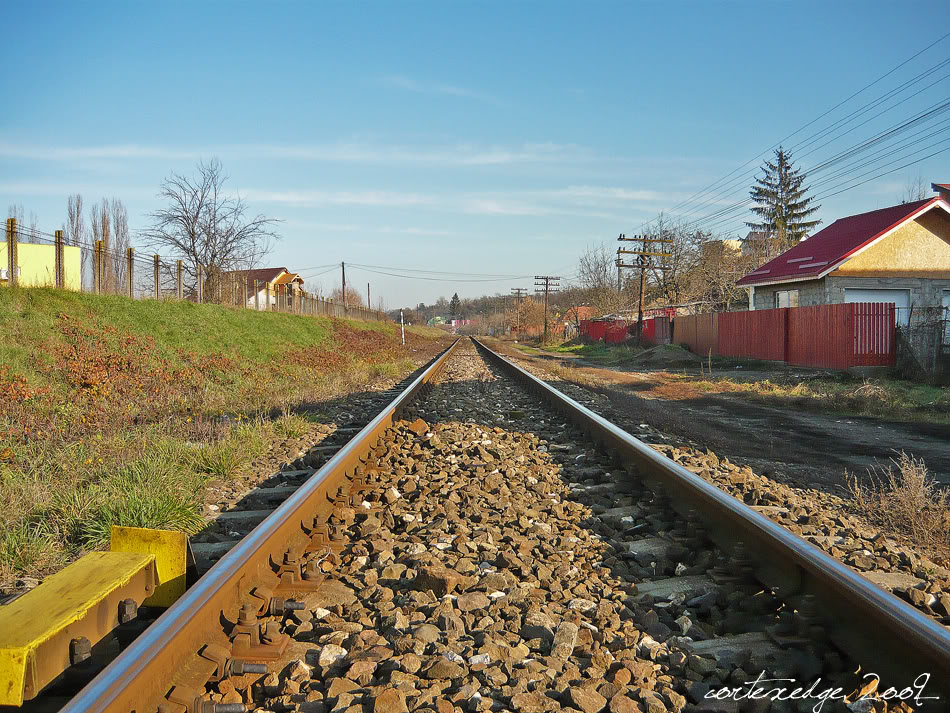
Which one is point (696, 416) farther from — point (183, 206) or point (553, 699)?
point (183, 206)

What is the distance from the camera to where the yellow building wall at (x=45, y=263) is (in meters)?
16.3

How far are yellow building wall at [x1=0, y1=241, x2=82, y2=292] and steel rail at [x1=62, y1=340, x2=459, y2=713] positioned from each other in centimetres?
1588

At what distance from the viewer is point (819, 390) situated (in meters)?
13.7

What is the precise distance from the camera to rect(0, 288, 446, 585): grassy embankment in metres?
4.02

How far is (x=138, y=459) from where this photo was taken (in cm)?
541

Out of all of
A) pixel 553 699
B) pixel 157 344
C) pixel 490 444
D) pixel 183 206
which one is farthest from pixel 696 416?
pixel 183 206

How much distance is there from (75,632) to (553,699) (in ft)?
5.07

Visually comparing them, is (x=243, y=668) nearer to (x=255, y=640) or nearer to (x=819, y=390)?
(x=255, y=640)

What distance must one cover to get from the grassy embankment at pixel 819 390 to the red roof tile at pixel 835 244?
15.4 feet

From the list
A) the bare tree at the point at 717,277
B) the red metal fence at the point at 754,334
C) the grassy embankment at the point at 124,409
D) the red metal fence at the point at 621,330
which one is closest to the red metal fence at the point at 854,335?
the red metal fence at the point at 754,334

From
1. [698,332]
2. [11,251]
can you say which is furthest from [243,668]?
[698,332]

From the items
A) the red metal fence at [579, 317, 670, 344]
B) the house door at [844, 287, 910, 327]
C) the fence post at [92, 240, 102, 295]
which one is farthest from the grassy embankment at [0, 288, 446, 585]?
the red metal fence at [579, 317, 670, 344]

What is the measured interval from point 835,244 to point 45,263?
25.7 meters

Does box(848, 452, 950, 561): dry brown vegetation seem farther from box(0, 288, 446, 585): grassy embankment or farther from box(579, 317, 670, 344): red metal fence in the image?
box(579, 317, 670, 344): red metal fence
